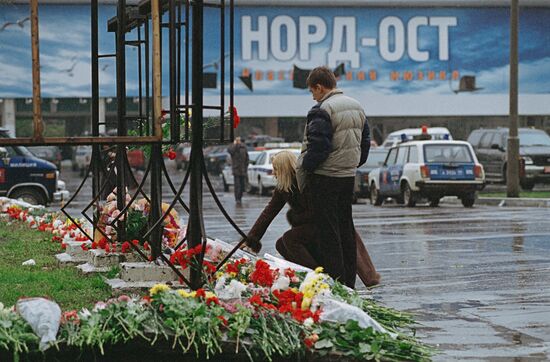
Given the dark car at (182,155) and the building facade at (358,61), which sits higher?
the building facade at (358,61)

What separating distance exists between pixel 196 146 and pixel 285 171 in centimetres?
214

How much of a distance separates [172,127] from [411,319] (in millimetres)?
2266

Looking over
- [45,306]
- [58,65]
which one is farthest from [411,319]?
[58,65]

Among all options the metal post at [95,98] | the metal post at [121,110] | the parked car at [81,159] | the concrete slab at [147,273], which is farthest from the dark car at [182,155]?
the concrete slab at [147,273]

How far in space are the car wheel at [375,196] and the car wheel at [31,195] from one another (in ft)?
28.0

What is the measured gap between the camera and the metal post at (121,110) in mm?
10711

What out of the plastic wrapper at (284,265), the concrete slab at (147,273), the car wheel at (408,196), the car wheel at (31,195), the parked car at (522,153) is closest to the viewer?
the concrete slab at (147,273)

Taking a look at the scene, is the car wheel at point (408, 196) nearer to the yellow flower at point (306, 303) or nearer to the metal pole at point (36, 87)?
the yellow flower at point (306, 303)

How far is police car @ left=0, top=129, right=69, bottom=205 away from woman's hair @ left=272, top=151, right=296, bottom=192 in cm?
1725

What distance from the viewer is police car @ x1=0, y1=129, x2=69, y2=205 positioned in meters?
26.8

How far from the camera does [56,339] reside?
263 inches

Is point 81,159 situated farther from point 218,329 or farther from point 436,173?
point 218,329

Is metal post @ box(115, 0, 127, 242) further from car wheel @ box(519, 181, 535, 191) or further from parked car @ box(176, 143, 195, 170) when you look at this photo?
parked car @ box(176, 143, 195, 170)

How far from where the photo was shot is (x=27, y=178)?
89.2 ft
